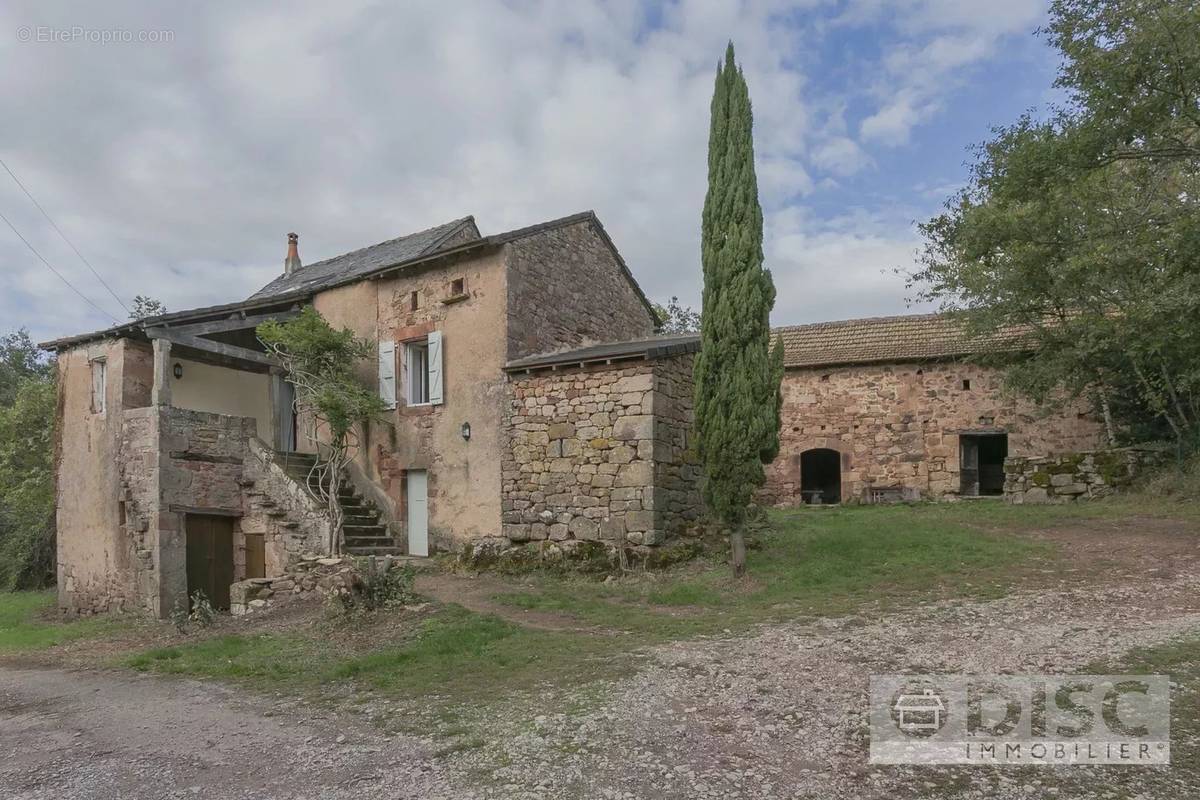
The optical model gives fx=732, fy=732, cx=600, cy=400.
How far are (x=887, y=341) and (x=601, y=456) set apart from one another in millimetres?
9248

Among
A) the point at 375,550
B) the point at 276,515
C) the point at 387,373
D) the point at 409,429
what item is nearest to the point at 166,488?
the point at 276,515

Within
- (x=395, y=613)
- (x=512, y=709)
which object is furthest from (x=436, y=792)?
(x=395, y=613)

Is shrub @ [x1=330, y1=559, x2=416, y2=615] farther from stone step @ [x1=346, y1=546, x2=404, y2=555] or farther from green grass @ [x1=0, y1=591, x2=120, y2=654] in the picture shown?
green grass @ [x1=0, y1=591, x2=120, y2=654]

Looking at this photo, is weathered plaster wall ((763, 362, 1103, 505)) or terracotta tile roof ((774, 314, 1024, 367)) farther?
terracotta tile roof ((774, 314, 1024, 367))

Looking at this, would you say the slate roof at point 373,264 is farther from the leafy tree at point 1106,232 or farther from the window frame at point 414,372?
the leafy tree at point 1106,232

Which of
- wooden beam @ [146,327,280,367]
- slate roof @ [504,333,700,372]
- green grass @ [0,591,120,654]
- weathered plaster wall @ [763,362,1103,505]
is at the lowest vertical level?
green grass @ [0,591,120,654]

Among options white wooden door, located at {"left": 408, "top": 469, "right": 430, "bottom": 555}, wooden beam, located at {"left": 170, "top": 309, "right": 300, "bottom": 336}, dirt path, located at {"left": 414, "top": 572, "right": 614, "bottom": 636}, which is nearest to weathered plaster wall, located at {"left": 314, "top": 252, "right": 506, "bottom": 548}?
white wooden door, located at {"left": 408, "top": 469, "right": 430, "bottom": 555}

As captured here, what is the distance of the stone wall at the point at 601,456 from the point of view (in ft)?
32.7

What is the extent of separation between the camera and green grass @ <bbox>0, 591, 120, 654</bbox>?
9320 millimetres

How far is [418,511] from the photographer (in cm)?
1218

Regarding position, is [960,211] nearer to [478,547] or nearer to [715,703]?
[478,547]

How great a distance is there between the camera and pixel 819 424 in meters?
16.5

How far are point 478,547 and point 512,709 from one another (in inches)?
244

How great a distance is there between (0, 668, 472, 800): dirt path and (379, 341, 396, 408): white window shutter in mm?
6869
